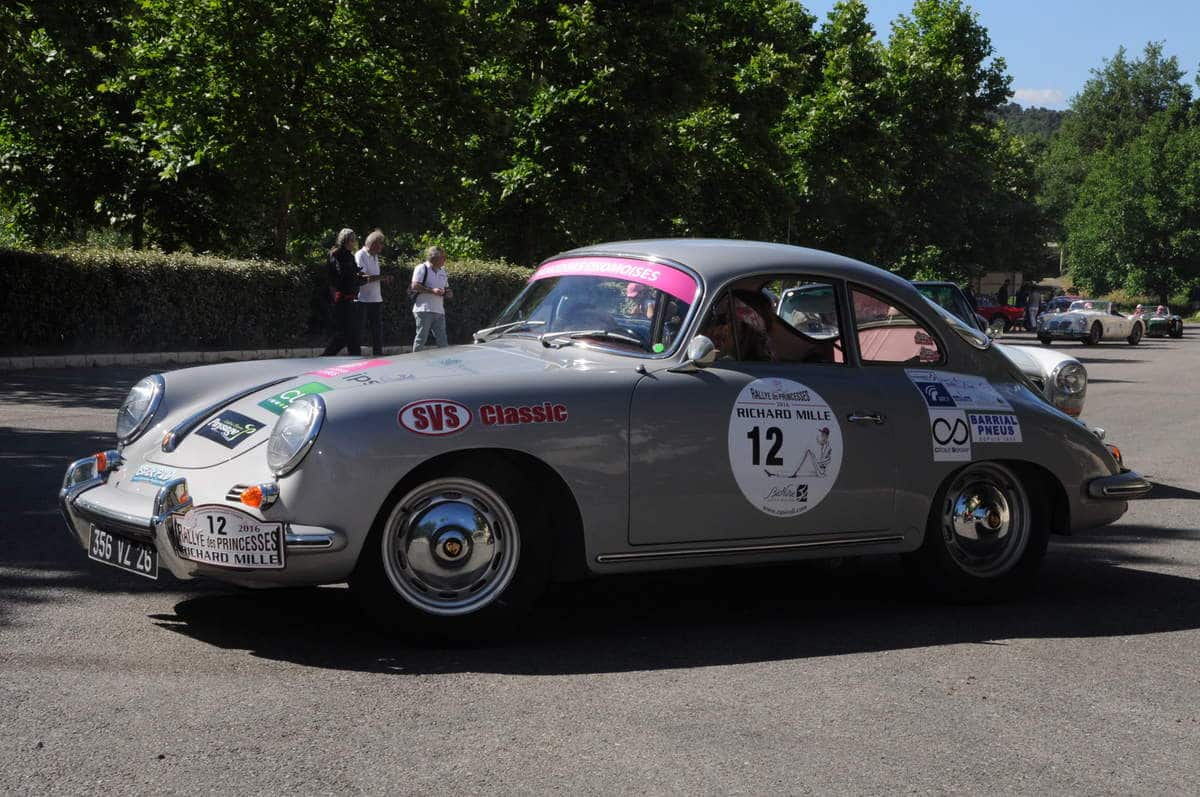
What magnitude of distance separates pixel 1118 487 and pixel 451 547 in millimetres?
3392

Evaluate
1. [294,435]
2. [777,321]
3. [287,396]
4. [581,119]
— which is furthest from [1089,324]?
[294,435]

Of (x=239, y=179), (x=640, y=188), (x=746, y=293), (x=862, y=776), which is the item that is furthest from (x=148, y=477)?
(x=640, y=188)

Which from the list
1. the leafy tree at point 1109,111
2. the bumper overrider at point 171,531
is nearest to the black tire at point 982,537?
the bumper overrider at point 171,531

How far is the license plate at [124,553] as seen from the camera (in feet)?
16.9

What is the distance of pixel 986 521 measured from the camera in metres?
6.35

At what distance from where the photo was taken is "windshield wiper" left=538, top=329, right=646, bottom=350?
5832 mm

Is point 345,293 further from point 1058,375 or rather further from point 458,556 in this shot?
point 458,556

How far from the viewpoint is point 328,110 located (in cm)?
2820

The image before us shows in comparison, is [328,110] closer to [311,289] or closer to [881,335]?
[311,289]

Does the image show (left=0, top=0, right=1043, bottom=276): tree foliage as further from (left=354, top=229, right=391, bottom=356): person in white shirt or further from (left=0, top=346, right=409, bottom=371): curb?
(left=354, top=229, right=391, bottom=356): person in white shirt

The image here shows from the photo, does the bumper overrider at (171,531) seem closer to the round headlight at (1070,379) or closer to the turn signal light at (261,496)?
the turn signal light at (261,496)

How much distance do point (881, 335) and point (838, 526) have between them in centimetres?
100

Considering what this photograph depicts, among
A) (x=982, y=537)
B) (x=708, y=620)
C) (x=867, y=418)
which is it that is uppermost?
(x=867, y=418)

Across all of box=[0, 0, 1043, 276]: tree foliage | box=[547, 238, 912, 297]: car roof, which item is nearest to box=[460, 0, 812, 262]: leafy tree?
box=[0, 0, 1043, 276]: tree foliage
